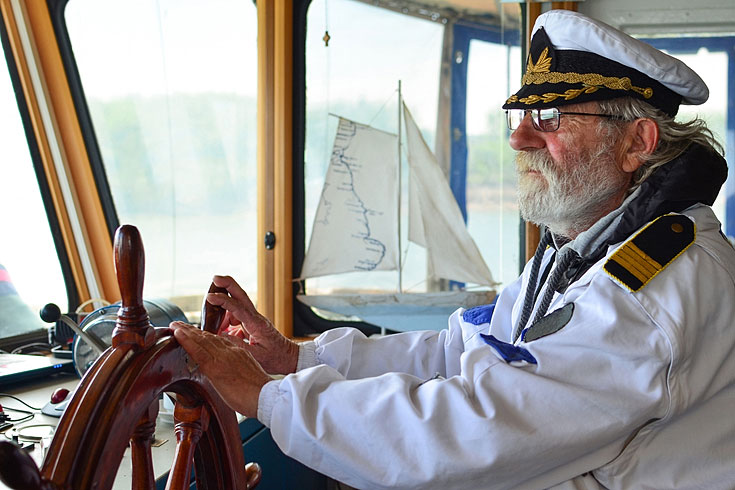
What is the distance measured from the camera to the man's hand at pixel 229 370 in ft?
2.99

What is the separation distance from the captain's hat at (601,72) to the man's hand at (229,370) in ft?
2.34

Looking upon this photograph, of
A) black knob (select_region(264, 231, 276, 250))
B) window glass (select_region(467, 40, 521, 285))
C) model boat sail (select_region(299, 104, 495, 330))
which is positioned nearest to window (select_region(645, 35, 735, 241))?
window glass (select_region(467, 40, 521, 285))

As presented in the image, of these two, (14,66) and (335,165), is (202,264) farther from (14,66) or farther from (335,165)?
(14,66)

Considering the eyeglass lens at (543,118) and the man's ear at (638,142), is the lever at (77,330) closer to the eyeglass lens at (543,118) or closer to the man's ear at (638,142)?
the eyeglass lens at (543,118)

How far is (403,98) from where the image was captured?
2.64m

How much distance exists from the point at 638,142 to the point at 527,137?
19 centimetres

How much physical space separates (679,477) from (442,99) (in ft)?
5.85

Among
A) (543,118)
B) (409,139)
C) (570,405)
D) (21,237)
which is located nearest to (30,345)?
(21,237)

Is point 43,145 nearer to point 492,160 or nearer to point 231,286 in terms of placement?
point 492,160

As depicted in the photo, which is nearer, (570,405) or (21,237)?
(570,405)

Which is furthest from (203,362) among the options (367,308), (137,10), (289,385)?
(137,10)

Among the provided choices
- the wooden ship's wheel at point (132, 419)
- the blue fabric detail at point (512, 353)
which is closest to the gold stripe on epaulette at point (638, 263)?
the blue fabric detail at point (512, 353)

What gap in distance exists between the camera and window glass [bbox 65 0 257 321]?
268cm

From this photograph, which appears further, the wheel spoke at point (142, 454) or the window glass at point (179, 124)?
the window glass at point (179, 124)
